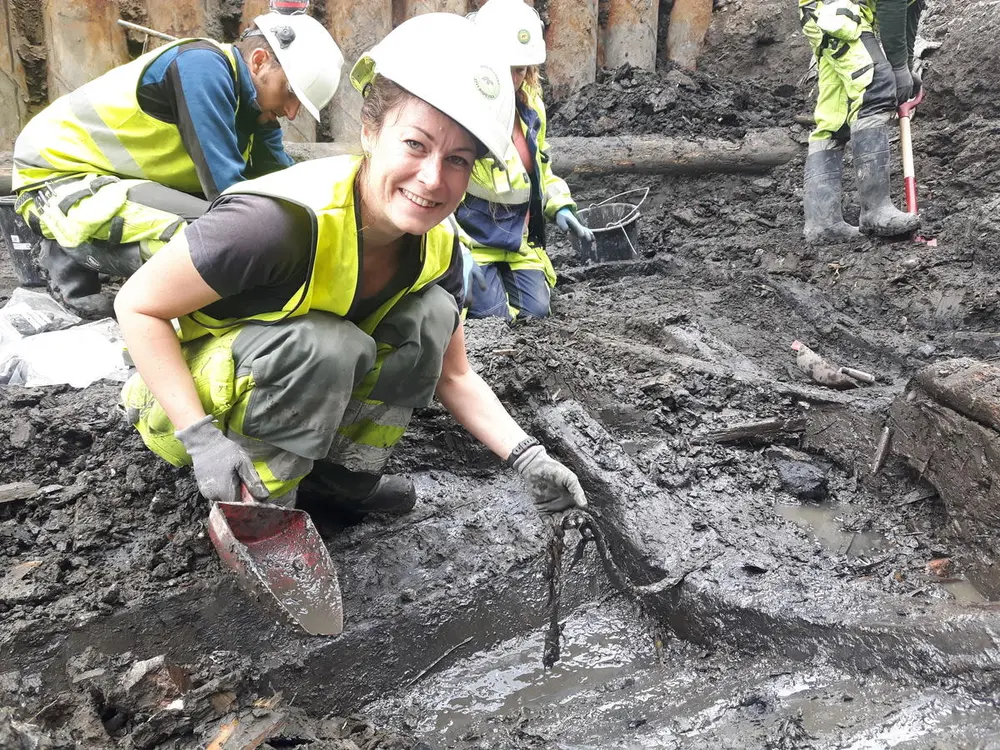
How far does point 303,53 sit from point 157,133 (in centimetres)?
67

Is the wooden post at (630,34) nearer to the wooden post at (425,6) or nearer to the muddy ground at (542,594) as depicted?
the wooden post at (425,6)

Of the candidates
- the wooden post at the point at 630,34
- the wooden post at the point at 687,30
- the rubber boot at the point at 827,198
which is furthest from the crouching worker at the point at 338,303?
the wooden post at the point at 687,30

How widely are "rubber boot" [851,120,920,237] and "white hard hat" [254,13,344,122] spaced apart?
12.0 feet

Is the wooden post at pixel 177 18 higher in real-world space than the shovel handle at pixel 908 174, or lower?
higher

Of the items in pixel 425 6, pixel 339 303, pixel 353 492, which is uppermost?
pixel 425 6

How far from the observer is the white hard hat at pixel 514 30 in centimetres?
413

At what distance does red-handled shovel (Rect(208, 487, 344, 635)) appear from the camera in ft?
5.73

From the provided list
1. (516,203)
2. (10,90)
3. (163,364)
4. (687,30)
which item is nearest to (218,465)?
(163,364)

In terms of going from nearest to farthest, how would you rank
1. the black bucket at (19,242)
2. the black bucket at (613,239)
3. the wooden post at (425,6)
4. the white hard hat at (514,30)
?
the black bucket at (19,242)
the white hard hat at (514,30)
the black bucket at (613,239)
the wooden post at (425,6)

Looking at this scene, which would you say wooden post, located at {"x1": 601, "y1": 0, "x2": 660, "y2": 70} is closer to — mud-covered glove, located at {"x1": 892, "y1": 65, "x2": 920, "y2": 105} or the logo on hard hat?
mud-covered glove, located at {"x1": 892, "y1": 65, "x2": 920, "y2": 105}

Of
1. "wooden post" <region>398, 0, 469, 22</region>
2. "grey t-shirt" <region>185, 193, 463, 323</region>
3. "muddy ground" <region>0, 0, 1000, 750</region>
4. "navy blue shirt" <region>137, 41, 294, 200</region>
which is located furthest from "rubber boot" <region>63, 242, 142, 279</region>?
"wooden post" <region>398, 0, 469, 22</region>

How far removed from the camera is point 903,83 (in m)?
4.83

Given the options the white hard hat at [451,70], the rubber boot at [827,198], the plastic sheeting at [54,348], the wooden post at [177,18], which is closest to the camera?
the white hard hat at [451,70]

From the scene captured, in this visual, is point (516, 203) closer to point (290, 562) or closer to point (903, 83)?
point (903, 83)
